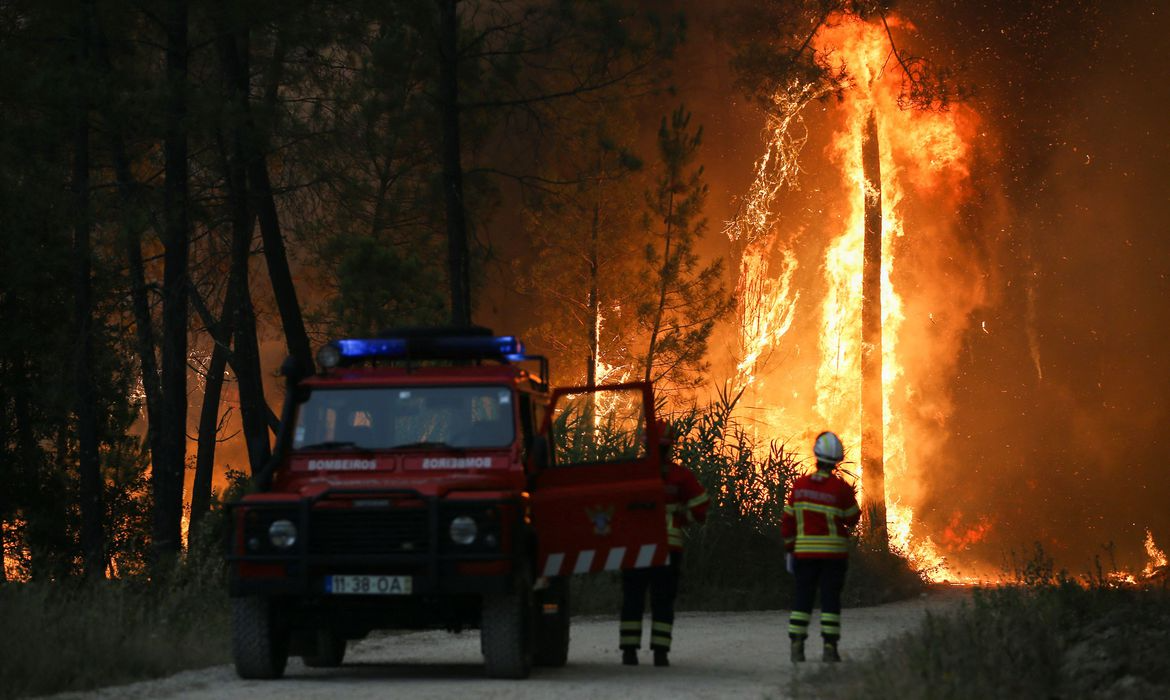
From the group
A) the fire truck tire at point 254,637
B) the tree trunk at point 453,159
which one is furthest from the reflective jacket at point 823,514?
the tree trunk at point 453,159

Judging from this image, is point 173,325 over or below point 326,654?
over

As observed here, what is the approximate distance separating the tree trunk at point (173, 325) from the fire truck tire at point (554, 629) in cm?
1175

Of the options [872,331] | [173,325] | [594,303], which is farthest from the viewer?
[594,303]

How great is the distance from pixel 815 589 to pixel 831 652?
56 centimetres

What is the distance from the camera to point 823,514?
46.9 ft

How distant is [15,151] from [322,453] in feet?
45.5

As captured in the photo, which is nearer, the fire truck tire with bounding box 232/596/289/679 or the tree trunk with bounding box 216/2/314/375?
the fire truck tire with bounding box 232/596/289/679

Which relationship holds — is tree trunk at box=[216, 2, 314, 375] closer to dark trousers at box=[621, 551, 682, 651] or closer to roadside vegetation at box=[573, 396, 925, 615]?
roadside vegetation at box=[573, 396, 925, 615]

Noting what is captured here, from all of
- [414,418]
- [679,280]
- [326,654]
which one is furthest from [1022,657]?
[679,280]

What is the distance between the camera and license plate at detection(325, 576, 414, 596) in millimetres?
12352

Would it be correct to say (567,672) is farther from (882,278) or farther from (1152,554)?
(1152,554)

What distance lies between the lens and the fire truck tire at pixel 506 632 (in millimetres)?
12422

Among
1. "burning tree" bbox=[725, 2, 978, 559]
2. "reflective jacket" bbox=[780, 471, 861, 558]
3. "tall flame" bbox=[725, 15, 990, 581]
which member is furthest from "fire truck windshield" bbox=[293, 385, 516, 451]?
"tall flame" bbox=[725, 15, 990, 581]

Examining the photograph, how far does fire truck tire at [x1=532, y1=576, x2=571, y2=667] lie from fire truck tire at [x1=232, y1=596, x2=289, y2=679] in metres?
2.54
